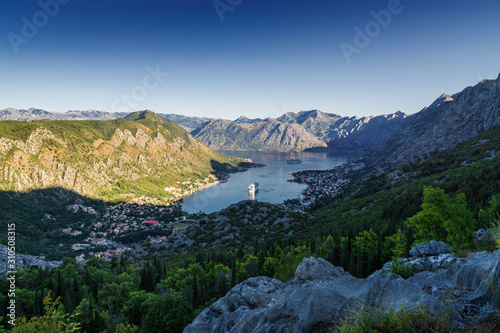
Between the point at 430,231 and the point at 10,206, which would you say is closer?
the point at 430,231

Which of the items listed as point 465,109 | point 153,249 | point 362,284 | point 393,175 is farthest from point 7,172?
point 465,109

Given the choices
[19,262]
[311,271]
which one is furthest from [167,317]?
[19,262]

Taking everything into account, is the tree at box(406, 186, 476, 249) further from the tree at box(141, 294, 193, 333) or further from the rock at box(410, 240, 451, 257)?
the tree at box(141, 294, 193, 333)

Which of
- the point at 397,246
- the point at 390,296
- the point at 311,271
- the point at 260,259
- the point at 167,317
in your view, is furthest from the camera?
the point at 260,259

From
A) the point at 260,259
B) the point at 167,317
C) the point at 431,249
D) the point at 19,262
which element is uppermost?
the point at 431,249

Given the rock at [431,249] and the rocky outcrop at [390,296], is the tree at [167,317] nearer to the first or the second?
the rocky outcrop at [390,296]

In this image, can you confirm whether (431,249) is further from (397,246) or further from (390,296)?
(390,296)

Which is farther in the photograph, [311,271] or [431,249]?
[311,271]

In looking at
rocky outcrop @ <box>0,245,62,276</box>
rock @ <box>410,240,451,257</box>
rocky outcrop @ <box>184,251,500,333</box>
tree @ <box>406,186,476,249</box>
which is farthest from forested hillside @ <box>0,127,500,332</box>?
rocky outcrop @ <box>184,251,500,333</box>

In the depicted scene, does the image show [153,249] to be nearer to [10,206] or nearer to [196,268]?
[196,268]

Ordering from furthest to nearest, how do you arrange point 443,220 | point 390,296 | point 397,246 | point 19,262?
point 19,262 < point 397,246 < point 443,220 < point 390,296

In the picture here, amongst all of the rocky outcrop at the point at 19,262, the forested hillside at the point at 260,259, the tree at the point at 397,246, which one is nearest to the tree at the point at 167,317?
the forested hillside at the point at 260,259
